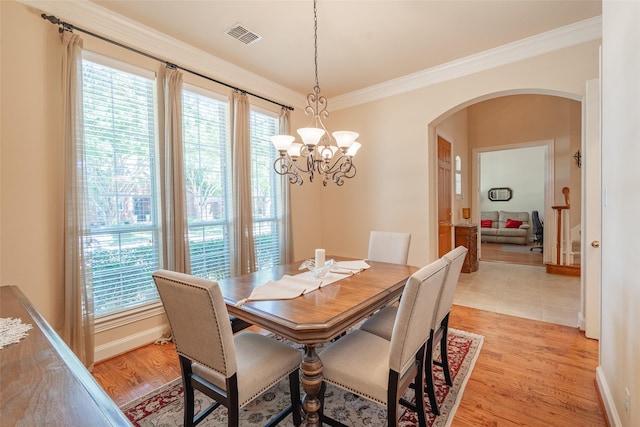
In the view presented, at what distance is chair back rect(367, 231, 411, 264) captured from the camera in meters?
2.81

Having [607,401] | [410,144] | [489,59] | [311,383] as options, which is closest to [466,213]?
[410,144]

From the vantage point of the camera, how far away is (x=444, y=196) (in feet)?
15.8

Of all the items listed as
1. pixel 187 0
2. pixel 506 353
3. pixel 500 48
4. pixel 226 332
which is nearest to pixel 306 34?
pixel 187 0

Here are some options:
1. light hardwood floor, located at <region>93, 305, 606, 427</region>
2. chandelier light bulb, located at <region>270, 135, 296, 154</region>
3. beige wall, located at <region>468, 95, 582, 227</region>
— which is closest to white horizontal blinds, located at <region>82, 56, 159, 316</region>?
light hardwood floor, located at <region>93, 305, 606, 427</region>

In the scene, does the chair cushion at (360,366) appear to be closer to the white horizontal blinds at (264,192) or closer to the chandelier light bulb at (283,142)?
the chandelier light bulb at (283,142)

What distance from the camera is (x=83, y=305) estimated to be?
2.29m

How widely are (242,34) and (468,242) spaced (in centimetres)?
461

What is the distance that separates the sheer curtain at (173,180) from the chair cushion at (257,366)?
137cm

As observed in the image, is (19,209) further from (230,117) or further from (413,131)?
(413,131)

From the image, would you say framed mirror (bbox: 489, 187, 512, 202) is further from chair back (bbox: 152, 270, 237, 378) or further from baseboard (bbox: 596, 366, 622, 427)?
chair back (bbox: 152, 270, 237, 378)

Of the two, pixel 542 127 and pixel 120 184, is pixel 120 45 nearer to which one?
pixel 120 184

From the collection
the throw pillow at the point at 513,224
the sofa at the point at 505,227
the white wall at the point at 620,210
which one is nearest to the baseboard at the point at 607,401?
the white wall at the point at 620,210

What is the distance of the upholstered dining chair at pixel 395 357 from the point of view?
1312 millimetres

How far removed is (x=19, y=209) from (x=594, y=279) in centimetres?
468
